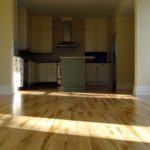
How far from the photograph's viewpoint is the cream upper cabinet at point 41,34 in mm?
11477

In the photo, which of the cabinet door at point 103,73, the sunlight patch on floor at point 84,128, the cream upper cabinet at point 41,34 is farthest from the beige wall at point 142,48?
the cream upper cabinet at point 41,34

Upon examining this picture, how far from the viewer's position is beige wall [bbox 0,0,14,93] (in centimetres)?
677

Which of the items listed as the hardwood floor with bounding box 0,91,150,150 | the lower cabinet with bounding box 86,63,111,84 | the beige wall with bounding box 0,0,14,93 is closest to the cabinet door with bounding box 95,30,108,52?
the lower cabinet with bounding box 86,63,111,84

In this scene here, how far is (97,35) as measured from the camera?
11711 mm

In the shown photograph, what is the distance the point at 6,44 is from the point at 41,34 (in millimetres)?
4797

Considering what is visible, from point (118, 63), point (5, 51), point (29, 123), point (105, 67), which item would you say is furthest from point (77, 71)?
point (29, 123)

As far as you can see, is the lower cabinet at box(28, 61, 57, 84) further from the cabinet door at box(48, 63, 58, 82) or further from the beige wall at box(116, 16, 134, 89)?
the beige wall at box(116, 16, 134, 89)

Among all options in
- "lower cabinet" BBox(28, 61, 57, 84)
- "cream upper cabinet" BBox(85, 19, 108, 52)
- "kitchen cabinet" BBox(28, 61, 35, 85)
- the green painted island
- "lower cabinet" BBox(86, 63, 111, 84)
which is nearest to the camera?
the green painted island

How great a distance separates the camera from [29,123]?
2740 millimetres

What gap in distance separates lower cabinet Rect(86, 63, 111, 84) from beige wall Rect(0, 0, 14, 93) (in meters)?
5.17

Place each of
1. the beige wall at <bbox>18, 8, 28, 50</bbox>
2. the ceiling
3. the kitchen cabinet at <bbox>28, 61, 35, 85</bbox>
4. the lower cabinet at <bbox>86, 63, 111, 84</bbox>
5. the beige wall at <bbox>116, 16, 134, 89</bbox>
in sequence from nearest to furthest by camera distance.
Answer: the ceiling < the beige wall at <bbox>116, 16, 134, 89</bbox> < the kitchen cabinet at <bbox>28, 61, 35, 85</bbox> < the beige wall at <bbox>18, 8, 28, 50</bbox> < the lower cabinet at <bbox>86, 63, 111, 84</bbox>

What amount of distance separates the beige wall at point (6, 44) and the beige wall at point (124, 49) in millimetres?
3628

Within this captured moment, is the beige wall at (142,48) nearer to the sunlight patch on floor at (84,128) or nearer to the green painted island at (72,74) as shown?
the green painted island at (72,74)

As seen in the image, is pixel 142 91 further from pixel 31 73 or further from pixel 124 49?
pixel 31 73
